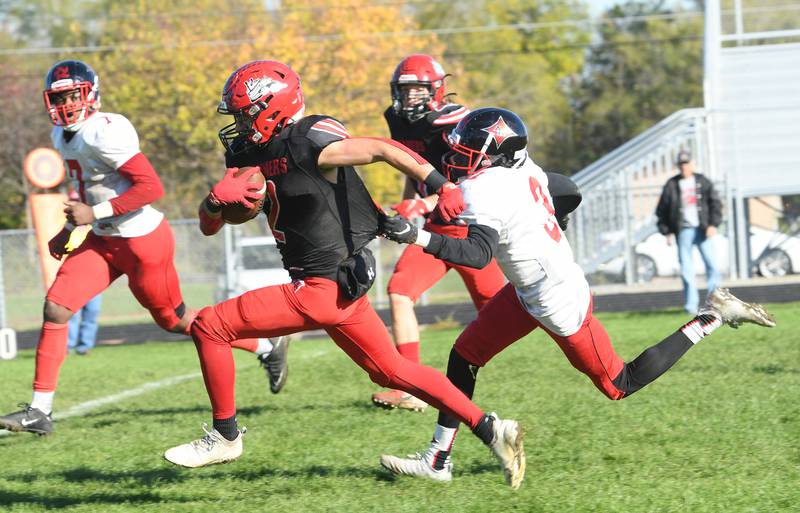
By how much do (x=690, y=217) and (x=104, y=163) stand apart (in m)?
7.79

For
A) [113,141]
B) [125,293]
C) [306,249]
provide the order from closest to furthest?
[306,249], [113,141], [125,293]

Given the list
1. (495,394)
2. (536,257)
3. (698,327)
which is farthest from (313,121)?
(495,394)

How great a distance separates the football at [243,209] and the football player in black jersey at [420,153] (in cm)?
222

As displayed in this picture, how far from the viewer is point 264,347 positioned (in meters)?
7.35

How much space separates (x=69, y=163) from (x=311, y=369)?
336 cm

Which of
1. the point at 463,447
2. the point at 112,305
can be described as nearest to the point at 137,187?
the point at 463,447

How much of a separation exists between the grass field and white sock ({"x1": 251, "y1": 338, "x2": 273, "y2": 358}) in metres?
0.41

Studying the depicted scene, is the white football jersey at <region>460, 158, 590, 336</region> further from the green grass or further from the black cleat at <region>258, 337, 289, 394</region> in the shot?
the green grass

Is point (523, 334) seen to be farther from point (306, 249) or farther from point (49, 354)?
point (49, 354)

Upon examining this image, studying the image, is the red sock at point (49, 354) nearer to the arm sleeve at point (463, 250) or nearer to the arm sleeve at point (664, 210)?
the arm sleeve at point (463, 250)

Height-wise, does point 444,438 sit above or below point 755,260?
above

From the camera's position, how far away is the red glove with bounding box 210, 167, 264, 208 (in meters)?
4.64

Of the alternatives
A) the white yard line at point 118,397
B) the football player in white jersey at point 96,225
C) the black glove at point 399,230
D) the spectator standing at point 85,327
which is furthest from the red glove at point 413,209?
the spectator standing at point 85,327

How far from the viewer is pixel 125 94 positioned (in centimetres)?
3216
